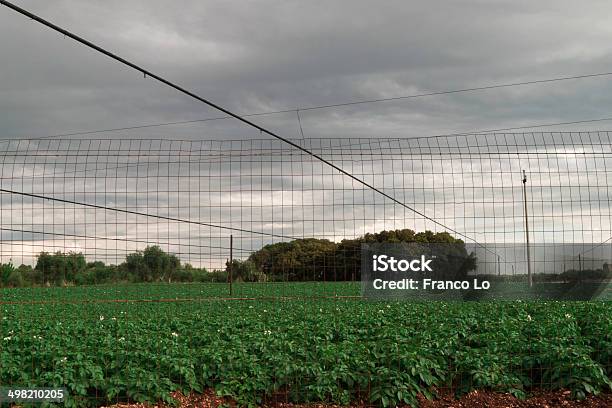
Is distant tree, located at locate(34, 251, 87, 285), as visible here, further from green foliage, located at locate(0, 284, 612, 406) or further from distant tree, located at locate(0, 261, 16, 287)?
green foliage, located at locate(0, 284, 612, 406)

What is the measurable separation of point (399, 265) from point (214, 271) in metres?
6.35

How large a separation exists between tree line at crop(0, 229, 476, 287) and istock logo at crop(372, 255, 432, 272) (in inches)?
25.1

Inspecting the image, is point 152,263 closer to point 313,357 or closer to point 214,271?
point 214,271

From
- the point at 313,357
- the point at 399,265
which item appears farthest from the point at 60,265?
the point at 399,265

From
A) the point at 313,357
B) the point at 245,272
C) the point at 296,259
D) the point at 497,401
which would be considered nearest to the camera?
the point at 497,401

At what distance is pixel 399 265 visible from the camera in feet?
59.0

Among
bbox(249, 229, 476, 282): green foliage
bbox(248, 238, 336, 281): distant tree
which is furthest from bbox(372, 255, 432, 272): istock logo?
bbox(248, 238, 336, 281): distant tree

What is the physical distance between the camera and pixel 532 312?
14516mm

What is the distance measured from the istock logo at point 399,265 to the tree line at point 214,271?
637 mm

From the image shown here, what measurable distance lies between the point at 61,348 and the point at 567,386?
272 inches

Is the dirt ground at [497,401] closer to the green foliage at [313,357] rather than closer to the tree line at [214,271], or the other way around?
the green foliage at [313,357]

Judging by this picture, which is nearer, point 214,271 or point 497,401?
point 497,401

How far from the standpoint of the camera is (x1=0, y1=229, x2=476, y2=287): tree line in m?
11.6

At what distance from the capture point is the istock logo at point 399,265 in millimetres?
16484
